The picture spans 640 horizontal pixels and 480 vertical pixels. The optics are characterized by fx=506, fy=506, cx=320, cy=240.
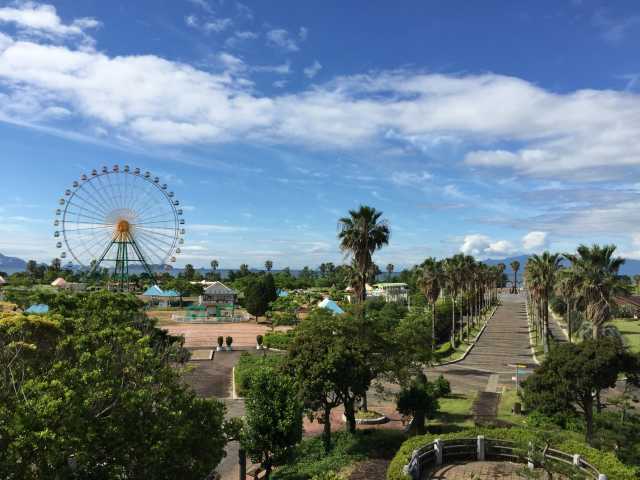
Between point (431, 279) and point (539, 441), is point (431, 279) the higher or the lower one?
the higher one

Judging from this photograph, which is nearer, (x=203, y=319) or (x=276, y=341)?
(x=276, y=341)

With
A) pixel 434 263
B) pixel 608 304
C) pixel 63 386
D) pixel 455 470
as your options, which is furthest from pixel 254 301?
pixel 63 386

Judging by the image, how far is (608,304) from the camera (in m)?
29.8

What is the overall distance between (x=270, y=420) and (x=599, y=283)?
74.0ft

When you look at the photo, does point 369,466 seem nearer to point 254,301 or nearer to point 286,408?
point 286,408

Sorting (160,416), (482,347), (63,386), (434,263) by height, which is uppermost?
(434,263)

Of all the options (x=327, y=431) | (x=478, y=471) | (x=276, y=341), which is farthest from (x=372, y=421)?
(x=276, y=341)

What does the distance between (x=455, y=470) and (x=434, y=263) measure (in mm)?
41417

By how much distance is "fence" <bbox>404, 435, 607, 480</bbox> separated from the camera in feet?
59.7

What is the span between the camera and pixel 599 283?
30.5 metres

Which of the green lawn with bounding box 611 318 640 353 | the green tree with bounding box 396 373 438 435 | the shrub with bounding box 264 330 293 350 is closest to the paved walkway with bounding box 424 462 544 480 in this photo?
the green tree with bounding box 396 373 438 435

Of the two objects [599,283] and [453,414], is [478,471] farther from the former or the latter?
[599,283]

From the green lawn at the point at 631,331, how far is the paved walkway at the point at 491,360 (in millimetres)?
10223

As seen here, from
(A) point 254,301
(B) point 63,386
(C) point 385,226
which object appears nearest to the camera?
(B) point 63,386
